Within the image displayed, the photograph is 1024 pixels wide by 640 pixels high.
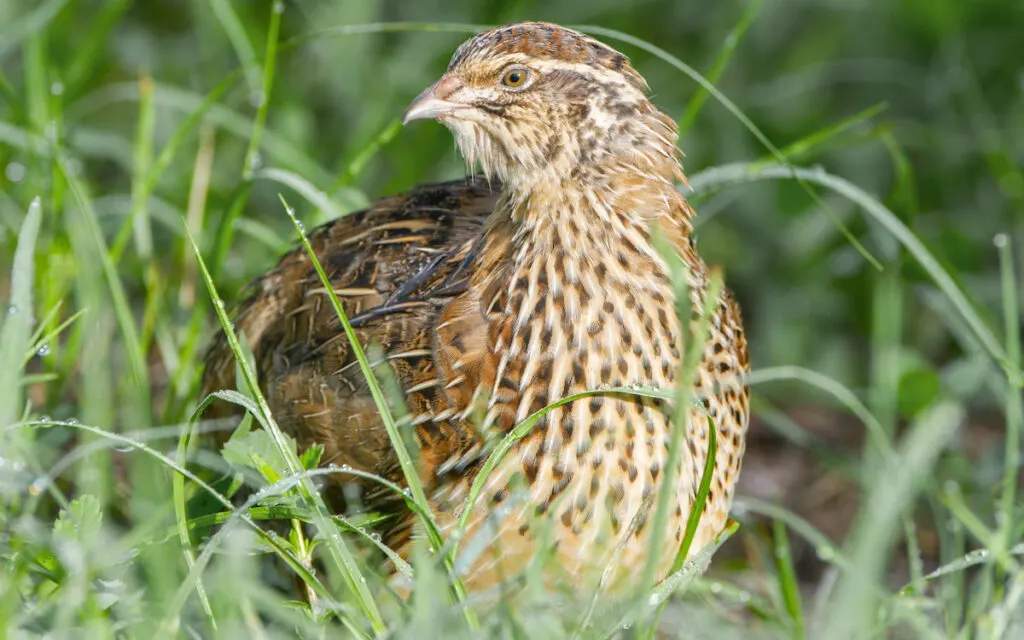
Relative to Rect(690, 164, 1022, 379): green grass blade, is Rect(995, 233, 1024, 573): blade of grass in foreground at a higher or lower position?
lower

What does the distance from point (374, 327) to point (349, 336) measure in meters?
0.56

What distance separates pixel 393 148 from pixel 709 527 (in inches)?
105

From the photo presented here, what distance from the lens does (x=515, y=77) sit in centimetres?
299

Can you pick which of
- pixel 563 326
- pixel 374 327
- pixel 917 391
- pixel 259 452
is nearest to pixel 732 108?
pixel 563 326

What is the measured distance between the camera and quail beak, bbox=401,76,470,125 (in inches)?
118

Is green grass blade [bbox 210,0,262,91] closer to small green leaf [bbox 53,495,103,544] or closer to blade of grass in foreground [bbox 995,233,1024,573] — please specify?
small green leaf [bbox 53,495,103,544]

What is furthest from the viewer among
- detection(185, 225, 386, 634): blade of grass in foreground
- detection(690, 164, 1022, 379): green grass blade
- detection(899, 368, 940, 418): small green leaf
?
detection(899, 368, 940, 418): small green leaf

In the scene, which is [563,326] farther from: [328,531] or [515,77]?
[328,531]

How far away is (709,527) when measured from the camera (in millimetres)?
3162

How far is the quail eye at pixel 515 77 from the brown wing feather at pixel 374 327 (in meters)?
0.38

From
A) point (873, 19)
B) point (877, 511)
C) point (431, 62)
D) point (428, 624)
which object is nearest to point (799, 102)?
point (873, 19)

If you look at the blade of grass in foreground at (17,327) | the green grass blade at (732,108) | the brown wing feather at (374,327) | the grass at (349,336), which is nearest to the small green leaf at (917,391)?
the grass at (349,336)

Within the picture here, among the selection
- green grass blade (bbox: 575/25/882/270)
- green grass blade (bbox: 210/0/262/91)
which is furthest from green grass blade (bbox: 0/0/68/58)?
green grass blade (bbox: 575/25/882/270)

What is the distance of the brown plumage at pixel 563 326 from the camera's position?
2980 millimetres
